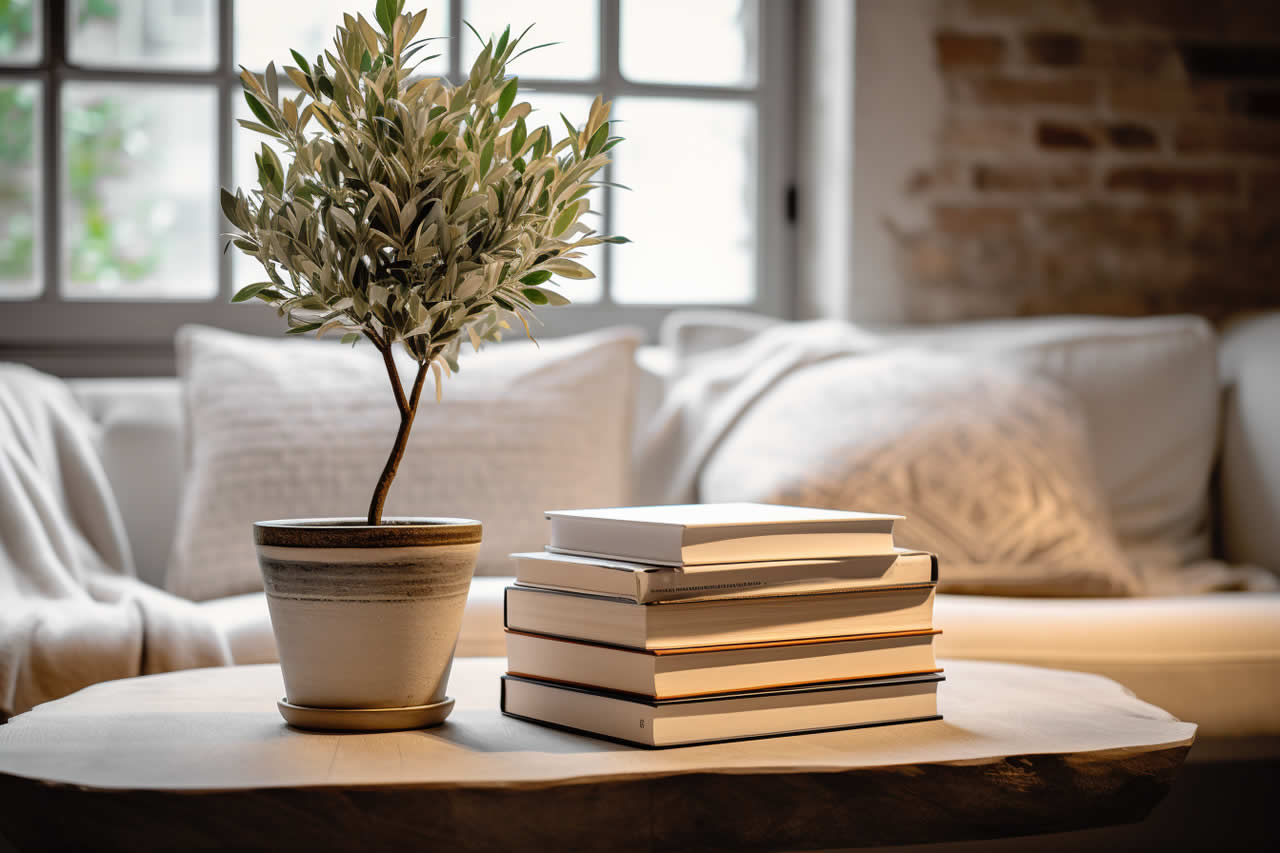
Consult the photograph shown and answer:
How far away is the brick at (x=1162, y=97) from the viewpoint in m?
2.89

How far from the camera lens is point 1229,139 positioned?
9.66 feet

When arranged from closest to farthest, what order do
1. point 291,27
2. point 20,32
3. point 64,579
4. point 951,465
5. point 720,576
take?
point 720,576, point 64,579, point 951,465, point 20,32, point 291,27

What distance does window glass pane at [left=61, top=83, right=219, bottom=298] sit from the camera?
266cm

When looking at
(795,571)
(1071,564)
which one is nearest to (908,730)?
(795,571)

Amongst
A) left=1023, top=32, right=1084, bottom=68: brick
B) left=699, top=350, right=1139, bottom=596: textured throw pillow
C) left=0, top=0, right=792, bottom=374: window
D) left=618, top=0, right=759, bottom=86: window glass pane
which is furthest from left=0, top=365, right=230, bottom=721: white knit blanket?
left=1023, top=32, right=1084, bottom=68: brick

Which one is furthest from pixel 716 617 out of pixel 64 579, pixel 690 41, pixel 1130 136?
pixel 1130 136

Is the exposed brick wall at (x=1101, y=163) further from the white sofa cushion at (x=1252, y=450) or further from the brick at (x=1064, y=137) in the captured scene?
the white sofa cushion at (x=1252, y=450)

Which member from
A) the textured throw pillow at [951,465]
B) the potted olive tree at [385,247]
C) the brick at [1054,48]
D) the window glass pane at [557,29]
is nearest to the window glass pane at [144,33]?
the window glass pane at [557,29]

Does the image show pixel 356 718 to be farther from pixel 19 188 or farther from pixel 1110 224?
pixel 1110 224

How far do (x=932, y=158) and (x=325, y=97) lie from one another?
2050 millimetres

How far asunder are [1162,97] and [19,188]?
2.47 metres

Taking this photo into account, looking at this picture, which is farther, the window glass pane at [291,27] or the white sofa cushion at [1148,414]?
the window glass pane at [291,27]

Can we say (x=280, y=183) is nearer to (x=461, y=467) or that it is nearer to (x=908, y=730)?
(x=908, y=730)

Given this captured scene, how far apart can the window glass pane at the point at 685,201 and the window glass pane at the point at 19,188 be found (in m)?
1.21
